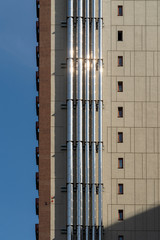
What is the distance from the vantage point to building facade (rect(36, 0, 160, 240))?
100812 mm

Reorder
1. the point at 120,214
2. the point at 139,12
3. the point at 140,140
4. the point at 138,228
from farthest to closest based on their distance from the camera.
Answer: the point at 139,12
the point at 140,140
the point at 120,214
the point at 138,228

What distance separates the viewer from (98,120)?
337ft

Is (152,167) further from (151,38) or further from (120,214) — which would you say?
(151,38)

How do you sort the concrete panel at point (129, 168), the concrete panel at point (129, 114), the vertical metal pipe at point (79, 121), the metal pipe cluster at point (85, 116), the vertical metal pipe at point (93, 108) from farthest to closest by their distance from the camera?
the concrete panel at point (129, 114)
the concrete panel at point (129, 168)
the vertical metal pipe at point (93, 108)
the metal pipe cluster at point (85, 116)
the vertical metal pipe at point (79, 121)

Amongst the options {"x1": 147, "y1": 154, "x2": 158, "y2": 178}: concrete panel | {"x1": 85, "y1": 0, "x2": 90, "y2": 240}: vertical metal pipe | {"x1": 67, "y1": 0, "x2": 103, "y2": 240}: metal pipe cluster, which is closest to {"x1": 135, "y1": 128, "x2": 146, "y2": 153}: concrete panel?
{"x1": 147, "y1": 154, "x2": 158, "y2": 178}: concrete panel

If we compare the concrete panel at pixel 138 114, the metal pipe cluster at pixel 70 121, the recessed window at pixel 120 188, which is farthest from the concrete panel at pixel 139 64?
the recessed window at pixel 120 188

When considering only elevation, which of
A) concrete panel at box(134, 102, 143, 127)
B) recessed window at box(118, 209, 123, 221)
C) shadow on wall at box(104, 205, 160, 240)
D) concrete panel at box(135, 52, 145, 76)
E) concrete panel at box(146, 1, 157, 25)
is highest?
concrete panel at box(146, 1, 157, 25)

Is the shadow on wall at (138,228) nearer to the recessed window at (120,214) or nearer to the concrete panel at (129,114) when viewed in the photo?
the recessed window at (120,214)

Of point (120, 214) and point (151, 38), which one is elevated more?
point (151, 38)

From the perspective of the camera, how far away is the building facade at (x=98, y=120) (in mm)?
100812

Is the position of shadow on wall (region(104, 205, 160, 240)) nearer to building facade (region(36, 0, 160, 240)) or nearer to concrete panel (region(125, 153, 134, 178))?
building facade (region(36, 0, 160, 240))

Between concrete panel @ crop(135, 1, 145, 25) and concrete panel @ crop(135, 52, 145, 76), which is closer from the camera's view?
concrete panel @ crop(135, 52, 145, 76)

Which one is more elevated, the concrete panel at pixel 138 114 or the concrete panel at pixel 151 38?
the concrete panel at pixel 151 38

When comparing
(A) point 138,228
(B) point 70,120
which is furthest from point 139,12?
(A) point 138,228
